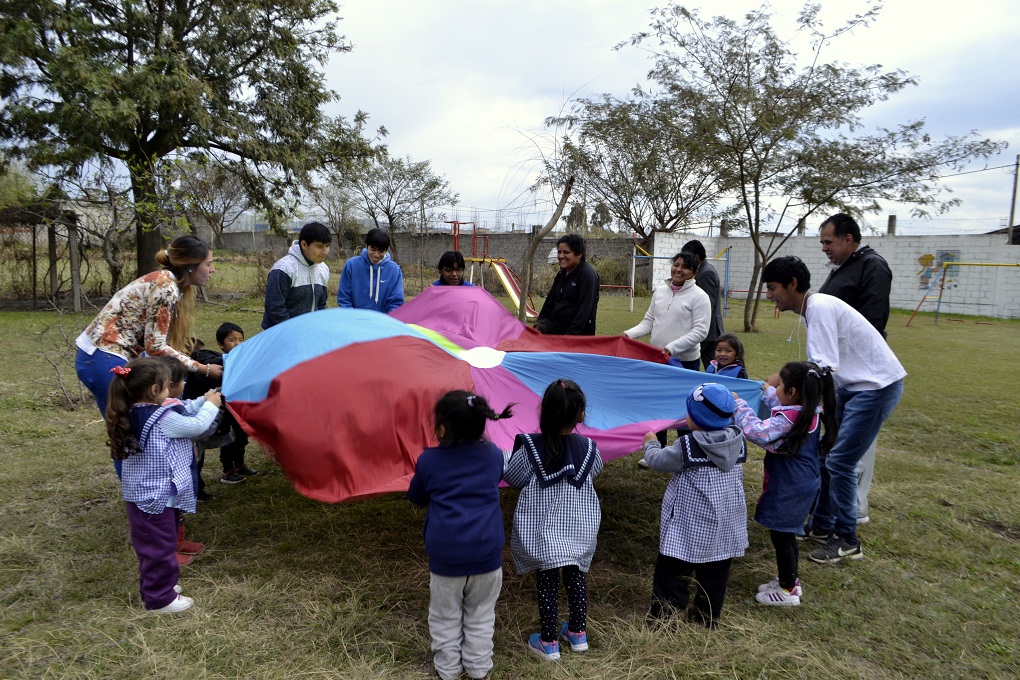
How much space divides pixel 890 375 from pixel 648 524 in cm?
148

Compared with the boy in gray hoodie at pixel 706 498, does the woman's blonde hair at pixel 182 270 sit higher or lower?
higher

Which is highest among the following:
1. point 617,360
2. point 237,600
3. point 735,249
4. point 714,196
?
point 714,196

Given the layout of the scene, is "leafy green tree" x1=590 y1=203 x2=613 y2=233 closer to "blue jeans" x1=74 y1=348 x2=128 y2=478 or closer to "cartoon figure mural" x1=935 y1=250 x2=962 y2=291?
"cartoon figure mural" x1=935 y1=250 x2=962 y2=291

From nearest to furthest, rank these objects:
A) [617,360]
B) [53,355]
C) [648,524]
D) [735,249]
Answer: [617,360]
[648,524]
[53,355]
[735,249]

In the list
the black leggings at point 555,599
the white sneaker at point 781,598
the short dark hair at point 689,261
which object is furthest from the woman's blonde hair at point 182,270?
the white sneaker at point 781,598

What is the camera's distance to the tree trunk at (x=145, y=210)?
1064 centimetres

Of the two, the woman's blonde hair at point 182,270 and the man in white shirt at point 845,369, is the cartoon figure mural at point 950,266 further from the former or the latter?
the woman's blonde hair at point 182,270

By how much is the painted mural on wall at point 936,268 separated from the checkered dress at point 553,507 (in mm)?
18919

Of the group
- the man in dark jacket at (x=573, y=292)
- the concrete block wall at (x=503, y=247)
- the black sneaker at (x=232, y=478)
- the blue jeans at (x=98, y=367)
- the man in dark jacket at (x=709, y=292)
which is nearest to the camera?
the blue jeans at (x=98, y=367)

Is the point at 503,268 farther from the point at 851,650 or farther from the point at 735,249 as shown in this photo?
the point at 851,650

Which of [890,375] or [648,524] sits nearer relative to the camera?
[890,375]

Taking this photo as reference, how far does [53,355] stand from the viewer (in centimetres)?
796

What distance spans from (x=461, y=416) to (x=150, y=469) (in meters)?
1.34

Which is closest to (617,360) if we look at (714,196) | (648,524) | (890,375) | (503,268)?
(648,524)
